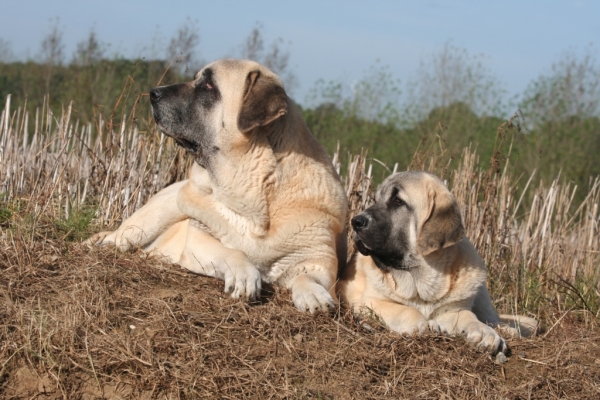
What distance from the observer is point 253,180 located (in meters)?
4.42

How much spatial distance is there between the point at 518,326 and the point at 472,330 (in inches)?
31.9

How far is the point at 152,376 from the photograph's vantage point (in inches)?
123

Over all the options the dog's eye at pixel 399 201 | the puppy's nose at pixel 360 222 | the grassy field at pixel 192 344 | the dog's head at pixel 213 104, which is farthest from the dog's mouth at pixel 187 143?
the dog's eye at pixel 399 201

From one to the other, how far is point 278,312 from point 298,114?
1426mm

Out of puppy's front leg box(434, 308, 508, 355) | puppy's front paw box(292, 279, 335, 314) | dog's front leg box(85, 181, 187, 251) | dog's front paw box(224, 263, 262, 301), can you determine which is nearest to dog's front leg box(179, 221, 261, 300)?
dog's front paw box(224, 263, 262, 301)

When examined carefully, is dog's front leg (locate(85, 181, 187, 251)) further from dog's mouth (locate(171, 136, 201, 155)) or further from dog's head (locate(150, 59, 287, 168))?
dog's head (locate(150, 59, 287, 168))

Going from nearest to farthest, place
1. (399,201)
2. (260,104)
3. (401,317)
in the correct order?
(401,317) → (260,104) → (399,201)

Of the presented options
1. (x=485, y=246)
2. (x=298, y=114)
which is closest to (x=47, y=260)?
(x=298, y=114)

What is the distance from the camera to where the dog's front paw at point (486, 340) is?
152 inches

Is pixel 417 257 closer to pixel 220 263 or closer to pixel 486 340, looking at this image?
pixel 486 340

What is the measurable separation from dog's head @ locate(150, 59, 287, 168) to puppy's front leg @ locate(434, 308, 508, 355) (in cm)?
166

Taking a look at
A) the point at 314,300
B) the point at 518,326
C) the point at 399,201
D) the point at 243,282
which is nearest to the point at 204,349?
the point at 243,282

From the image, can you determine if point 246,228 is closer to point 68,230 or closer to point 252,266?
point 252,266

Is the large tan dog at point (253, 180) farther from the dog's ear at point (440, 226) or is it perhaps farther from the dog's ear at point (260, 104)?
the dog's ear at point (440, 226)
